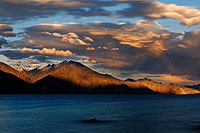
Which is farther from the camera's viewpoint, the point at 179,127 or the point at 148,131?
the point at 179,127

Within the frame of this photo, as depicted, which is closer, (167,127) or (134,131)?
(134,131)

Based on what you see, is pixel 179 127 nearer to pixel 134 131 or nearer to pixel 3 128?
pixel 134 131

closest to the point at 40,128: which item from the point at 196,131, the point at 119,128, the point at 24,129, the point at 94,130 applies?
the point at 24,129

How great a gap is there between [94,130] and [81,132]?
3668 mm

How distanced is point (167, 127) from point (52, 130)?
29.2 meters

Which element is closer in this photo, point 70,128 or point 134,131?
point 134,131

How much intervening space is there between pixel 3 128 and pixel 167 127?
4204 centimetres

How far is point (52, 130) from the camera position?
68938mm

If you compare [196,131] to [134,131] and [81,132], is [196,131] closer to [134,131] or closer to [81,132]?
[134,131]

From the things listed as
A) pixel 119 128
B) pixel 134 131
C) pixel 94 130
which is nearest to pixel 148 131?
pixel 134 131

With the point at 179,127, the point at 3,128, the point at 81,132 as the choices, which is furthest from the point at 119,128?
the point at 3,128

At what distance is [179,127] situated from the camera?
72188mm

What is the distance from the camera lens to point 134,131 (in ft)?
219

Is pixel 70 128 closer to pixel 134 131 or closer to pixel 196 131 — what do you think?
pixel 134 131
